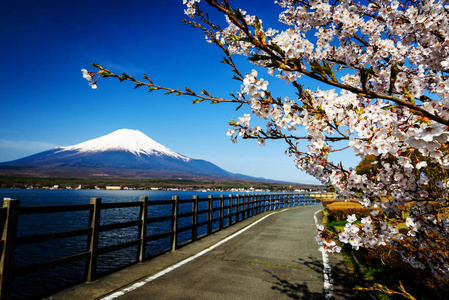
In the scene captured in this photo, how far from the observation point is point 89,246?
17.2 ft

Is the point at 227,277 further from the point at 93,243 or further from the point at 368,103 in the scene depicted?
the point at 368,103

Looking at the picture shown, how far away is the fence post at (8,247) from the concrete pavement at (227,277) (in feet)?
2.48

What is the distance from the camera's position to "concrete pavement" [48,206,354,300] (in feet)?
15.2

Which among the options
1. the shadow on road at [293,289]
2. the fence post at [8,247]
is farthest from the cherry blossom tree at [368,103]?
the fence post at [8,247]

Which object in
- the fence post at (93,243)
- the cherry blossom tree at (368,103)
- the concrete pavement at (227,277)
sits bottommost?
the concrete pavement at (227,277)

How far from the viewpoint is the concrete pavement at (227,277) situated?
4.64 meters

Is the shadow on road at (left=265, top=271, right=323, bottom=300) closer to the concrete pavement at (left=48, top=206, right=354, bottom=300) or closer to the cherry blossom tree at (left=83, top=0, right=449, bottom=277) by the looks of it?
the concrete pavement at (left=48, top=206, right=354, bottom=300)

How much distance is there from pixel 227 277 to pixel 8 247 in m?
3.88

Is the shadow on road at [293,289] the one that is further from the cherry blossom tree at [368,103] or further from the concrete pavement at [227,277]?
the cherry blossom tree at [368,103]

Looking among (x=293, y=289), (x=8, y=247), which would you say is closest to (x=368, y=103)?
(x=293, y=289)

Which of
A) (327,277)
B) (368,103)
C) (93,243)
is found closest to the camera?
(368,103)

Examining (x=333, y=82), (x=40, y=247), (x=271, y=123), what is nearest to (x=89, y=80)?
(x=271, y=123)

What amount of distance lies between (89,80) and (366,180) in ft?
11.7

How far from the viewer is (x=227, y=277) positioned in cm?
559
